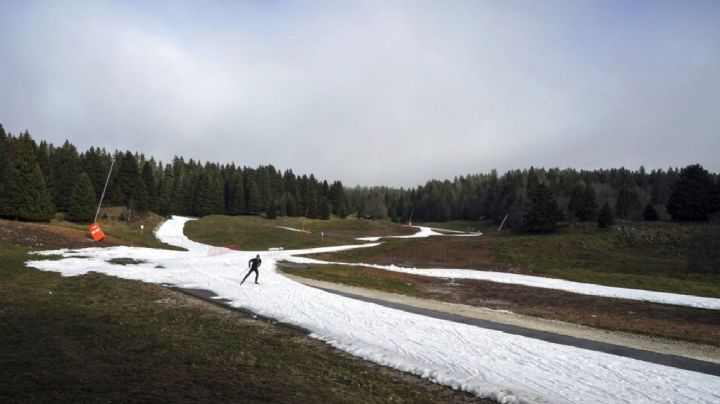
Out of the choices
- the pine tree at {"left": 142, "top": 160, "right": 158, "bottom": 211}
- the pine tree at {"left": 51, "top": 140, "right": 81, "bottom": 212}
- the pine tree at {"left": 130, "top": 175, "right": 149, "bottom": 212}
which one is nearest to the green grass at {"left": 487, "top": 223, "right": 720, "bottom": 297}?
the pine tree at {"left": 130, "top": 175, "right": 149, "bottom": 212}

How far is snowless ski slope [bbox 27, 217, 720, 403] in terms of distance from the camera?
995cm

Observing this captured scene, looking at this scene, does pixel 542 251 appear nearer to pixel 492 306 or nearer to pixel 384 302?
pixel 492 306

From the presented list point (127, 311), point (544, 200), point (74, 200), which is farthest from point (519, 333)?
point (74, 200)

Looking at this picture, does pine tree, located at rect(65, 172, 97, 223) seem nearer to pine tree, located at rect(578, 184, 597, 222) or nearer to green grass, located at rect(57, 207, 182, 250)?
green grass, located at rect(57, 207, 182, 250)

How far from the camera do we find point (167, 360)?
32.3 feet

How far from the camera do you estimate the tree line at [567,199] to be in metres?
66.7

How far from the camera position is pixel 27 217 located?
5572 centimetres

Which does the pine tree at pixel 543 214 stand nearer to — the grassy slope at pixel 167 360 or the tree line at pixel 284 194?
the tree line at pixel 284 194

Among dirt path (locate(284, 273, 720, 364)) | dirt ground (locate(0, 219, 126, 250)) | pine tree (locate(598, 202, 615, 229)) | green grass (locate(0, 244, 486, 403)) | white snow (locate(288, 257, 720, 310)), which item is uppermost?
pine tree (locate(598, 202, 615, 229))

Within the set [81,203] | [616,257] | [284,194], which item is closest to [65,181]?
[81,203]

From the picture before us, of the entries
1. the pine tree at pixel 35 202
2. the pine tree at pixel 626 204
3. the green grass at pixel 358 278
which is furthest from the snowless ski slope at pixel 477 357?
the pine tree at pixel 626 204

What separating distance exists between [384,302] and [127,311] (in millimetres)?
11696

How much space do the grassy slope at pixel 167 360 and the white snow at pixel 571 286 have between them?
23.4 meters

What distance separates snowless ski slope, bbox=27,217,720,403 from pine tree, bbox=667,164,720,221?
68446mm
